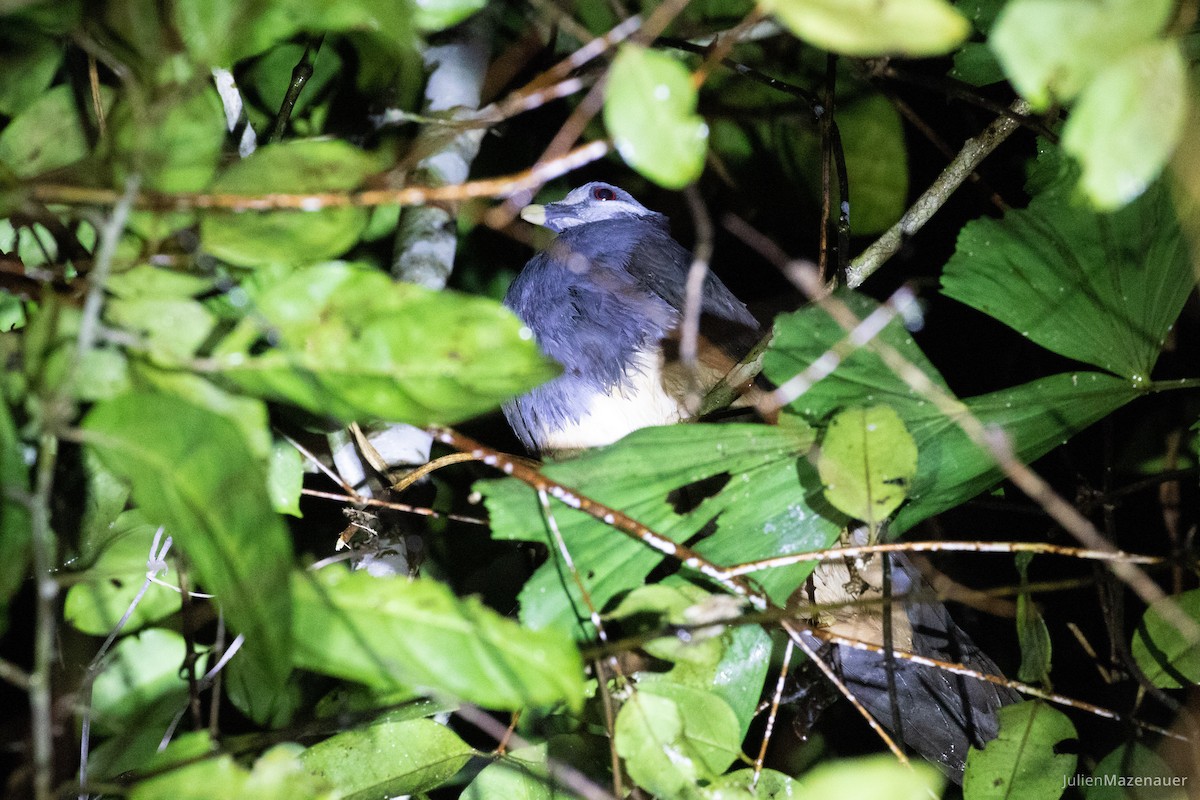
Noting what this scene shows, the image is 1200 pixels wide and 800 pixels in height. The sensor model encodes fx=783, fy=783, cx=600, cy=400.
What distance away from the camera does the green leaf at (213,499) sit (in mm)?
793

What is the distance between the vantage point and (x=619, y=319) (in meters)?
2.36

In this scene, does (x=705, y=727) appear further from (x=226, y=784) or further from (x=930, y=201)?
(x=930, y=201)

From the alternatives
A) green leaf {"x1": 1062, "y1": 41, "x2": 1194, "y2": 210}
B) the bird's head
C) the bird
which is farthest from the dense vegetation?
the bird's head

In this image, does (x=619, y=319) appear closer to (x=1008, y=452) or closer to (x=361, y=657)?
(x=1008, y=452)

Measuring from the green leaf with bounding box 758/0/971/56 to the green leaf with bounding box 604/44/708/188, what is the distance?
14cm

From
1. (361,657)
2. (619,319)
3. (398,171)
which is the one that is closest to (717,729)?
(361,657)

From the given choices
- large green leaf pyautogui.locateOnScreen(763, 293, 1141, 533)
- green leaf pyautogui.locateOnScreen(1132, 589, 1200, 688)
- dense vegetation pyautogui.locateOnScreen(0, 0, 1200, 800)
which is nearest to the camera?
dense vegetation pyautogui.locateOnScreen(0, 0, 1200, 800)

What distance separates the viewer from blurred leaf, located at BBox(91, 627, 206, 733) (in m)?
1.39

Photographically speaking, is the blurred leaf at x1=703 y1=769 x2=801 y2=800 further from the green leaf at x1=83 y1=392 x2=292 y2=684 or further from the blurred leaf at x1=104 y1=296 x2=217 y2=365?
the blurred leaf at x1=104 y1=296 x2=217 y2=365

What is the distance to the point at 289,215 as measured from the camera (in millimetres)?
987

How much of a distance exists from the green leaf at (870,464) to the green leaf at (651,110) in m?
0.59

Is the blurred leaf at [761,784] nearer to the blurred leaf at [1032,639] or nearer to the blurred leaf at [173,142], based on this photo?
the blurred leaf at [1032,639]

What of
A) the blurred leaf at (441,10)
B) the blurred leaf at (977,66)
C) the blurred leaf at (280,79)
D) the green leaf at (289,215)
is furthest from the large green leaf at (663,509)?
the blurred leaf at (280,79)

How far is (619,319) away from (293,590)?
5.23 feet
